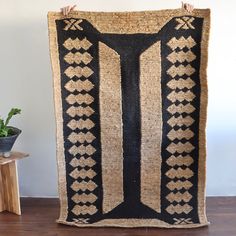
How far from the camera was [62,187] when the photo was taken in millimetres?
2123

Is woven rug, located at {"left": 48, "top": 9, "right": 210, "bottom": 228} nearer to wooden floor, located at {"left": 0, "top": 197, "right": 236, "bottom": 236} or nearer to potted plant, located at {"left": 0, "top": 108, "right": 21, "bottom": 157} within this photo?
wooden floor, located at {"left": 0, "top": 197, "right": 236, "bottom": 236}

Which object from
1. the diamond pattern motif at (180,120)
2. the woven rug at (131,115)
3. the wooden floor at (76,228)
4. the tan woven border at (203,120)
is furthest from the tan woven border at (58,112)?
the tan woven border at (203,120)

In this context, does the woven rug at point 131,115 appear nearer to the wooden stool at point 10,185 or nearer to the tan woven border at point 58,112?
the tan woven border at point 58,112

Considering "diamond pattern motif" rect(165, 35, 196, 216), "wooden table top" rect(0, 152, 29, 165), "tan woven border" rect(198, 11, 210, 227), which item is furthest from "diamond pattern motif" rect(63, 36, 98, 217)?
"tan woven border" rect(198, 11, 210, 227)

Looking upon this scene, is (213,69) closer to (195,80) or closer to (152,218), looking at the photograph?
(195,80)

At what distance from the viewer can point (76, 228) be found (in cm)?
211

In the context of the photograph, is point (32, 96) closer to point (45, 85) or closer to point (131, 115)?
point (45, 85)

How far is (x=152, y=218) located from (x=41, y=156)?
2.74ft

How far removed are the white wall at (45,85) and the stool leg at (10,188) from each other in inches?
8.2

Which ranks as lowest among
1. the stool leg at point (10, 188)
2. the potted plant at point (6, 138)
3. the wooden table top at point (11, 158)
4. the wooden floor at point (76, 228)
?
the wooden floor at point (76, 228)

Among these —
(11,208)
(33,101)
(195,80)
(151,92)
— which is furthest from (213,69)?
(11,208)

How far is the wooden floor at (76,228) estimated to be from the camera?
205 cm

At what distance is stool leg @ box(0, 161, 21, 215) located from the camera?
2207 mm

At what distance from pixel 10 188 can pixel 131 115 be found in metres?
0.88
